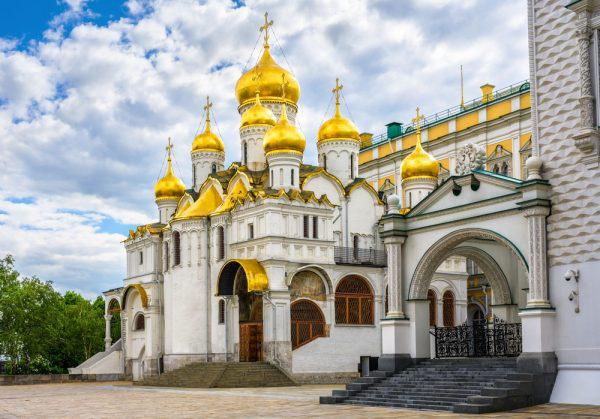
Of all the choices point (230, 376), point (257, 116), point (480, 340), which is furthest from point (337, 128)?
point (480, 340)

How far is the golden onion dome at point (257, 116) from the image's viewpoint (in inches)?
1356

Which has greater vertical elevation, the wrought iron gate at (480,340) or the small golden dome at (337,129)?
the small golden dome at (337,129)

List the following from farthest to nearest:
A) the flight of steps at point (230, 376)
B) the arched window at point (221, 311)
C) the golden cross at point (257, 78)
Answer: the golden cross at point (257, 78) → the arched window at point (221, 311) → the flight of steps at point (230, 376)

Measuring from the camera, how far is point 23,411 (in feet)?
57.8

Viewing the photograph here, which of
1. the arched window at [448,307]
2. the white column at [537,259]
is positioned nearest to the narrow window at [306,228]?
the arched window at [448,307]

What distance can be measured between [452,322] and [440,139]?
9742 mm

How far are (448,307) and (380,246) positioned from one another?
3.78 meters

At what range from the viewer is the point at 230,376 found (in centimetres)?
2709

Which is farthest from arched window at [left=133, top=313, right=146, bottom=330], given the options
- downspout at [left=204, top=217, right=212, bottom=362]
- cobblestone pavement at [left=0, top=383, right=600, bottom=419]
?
cobblestone pavement at [left=0, top=383, right=600, bottom=419]

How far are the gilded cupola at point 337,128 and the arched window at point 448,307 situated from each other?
760cm

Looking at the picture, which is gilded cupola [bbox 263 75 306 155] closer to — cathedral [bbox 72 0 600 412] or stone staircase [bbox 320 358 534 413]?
cathedral [bbox 72 0 600 412]

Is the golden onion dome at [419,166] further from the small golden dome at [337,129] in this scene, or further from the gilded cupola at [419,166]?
the small golden dome at [337,129]

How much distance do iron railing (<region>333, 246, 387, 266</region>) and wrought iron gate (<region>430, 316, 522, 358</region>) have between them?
511 inches

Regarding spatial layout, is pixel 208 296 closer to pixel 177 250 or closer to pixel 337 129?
pixel 177 250
